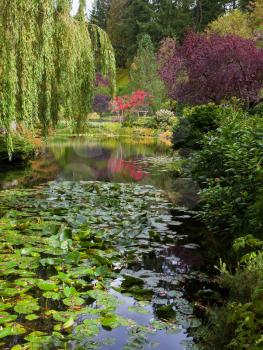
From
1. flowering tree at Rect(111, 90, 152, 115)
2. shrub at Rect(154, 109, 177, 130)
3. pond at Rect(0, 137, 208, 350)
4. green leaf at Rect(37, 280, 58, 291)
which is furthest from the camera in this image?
flowering tree at Rect(111, 90, 152, 115)

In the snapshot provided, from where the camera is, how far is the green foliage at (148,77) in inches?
1508

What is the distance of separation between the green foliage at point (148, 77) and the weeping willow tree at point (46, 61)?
30078mm

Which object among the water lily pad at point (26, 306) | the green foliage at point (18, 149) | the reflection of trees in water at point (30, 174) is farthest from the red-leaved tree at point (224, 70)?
the water lily pad at point (26, 306)

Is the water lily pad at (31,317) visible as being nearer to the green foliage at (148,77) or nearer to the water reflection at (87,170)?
the water reflection at (87,170)

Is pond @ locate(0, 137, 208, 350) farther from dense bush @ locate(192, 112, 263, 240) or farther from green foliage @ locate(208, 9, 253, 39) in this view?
green foliage @ locate(208, 9, 253, 39)

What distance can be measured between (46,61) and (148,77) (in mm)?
35052

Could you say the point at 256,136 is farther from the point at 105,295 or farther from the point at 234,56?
the point at 234,56

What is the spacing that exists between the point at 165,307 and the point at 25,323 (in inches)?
53.1

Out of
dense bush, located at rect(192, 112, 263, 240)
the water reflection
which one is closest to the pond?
dense bush, located at rect(192, 112, 263, 240)

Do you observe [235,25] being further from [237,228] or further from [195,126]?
[237,228]

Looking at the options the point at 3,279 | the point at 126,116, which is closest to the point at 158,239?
the point at 3,279

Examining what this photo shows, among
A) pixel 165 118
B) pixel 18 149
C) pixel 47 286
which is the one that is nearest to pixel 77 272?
pixel 47 286

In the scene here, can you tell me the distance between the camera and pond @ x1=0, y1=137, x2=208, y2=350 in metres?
3.53

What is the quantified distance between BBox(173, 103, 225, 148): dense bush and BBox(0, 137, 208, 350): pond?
5.51 metres
